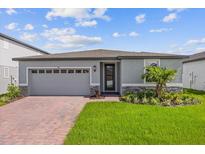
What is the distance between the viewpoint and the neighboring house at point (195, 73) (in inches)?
805

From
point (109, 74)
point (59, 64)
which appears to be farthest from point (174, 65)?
point (59, 64)

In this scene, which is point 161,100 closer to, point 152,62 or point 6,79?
point 152,62

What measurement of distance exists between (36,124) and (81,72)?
8.42 meters

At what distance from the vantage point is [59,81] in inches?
656

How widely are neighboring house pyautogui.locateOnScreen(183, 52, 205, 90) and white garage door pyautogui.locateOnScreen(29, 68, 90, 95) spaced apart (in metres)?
10.8

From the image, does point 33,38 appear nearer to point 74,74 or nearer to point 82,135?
point 74,74

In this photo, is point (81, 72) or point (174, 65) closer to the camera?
point (174, 65)

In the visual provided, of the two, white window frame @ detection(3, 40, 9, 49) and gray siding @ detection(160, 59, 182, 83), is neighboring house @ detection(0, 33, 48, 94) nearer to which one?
white window frame @ detection(3, 40, 9, 49)

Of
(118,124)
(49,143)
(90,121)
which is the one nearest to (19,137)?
(49,143)

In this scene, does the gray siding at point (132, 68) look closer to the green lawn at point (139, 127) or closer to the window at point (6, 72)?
the green lawn at point (139, 127)

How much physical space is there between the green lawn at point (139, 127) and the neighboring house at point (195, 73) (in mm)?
10987

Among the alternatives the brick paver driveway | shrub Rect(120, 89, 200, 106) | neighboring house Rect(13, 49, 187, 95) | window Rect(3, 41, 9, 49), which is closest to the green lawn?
the brick paver driveway

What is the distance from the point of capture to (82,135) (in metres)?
6.87

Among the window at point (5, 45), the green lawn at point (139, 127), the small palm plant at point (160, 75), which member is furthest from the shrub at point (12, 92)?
the small palm plant at point (160, 75)
